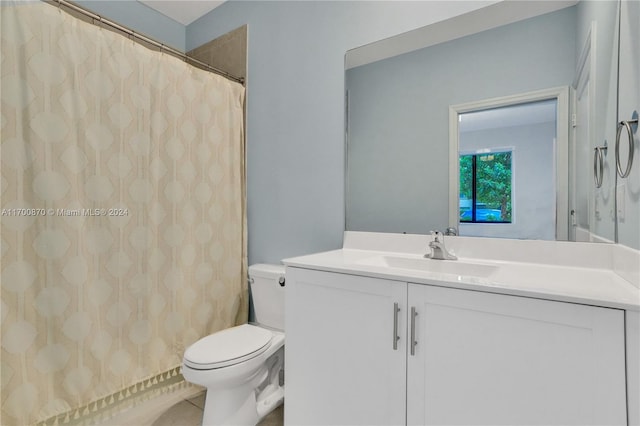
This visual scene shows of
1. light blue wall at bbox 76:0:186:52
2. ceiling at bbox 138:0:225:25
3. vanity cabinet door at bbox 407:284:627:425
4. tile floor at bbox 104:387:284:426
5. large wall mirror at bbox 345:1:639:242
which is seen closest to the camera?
vanity cabinet door at bbox 407:284:627:425

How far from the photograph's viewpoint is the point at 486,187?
4.62 feet

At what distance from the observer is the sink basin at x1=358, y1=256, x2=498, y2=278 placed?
1.28 m

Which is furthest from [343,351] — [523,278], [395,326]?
[523,278]

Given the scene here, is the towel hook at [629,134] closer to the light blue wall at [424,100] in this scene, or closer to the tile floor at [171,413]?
the light blue wall at [424,100]

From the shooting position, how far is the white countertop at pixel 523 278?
844 mm

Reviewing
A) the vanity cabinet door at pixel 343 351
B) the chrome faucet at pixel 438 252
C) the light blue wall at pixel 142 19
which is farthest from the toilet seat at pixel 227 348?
the light blue wall at pixel 142 19

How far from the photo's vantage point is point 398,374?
110cm

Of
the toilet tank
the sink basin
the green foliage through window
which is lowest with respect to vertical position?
the toilet tank

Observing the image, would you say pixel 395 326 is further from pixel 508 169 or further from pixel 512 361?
pixel 508 169

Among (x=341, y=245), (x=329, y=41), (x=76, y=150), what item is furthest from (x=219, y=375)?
(x=329, y=41)

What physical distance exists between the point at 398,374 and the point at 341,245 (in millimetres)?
781

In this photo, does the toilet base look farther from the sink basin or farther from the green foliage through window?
the green foliage through window

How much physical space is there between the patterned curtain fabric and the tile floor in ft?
0.55

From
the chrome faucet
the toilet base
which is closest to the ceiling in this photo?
the chrome faucet
